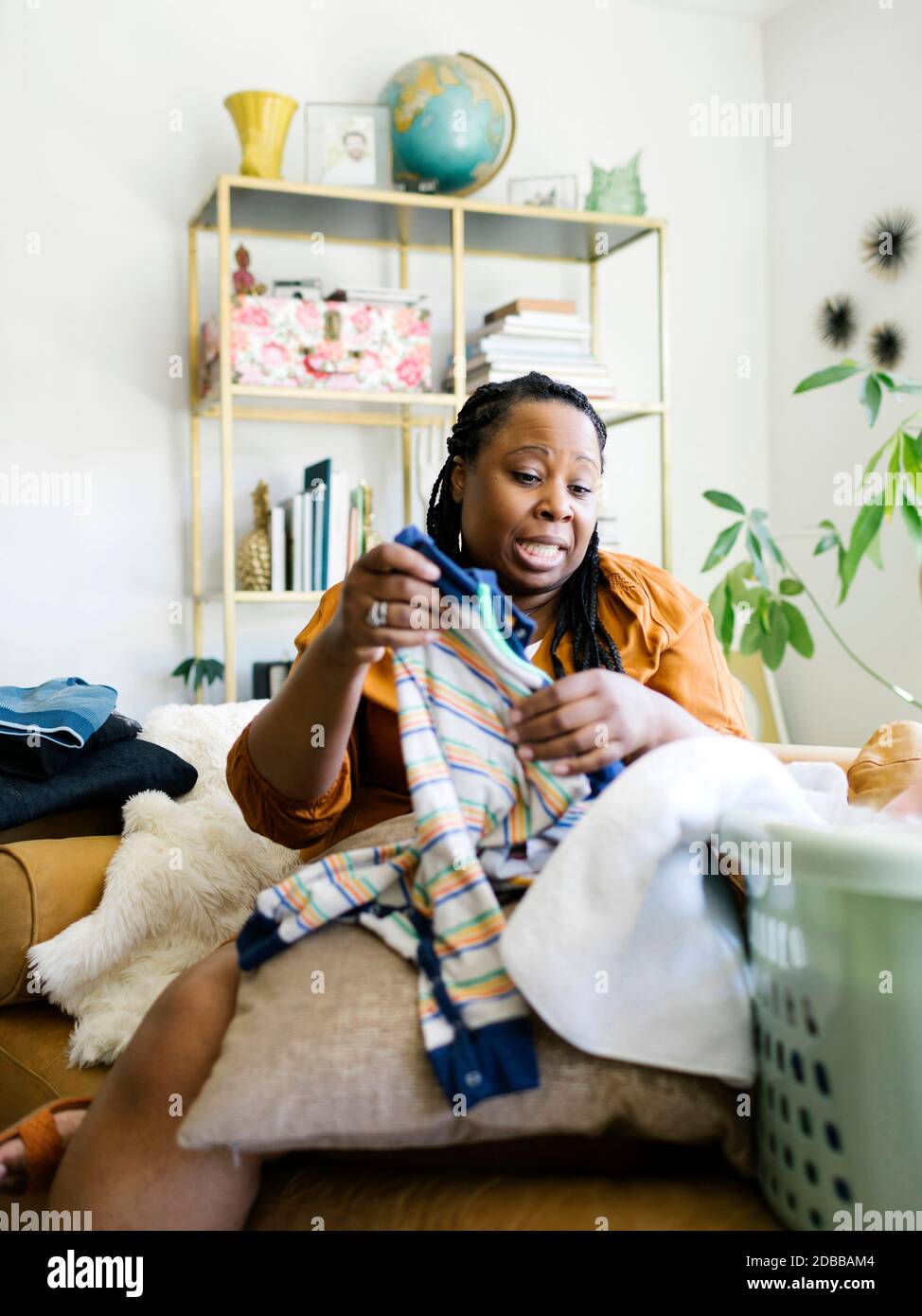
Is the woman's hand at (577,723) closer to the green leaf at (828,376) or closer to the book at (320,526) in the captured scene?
the green leaf at (828,376)

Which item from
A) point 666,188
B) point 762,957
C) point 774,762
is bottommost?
point 762,957

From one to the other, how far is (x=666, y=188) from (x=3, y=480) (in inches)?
79.9

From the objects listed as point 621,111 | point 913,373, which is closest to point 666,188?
point 621,111

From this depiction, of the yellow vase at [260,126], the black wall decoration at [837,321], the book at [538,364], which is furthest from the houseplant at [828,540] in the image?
the yellow vase at [260,126]

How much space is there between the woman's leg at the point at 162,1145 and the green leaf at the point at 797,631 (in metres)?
2.14

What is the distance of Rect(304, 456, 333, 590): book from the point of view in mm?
2906

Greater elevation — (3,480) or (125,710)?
(3,480)

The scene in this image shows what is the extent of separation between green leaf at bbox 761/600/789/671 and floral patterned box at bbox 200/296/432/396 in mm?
982

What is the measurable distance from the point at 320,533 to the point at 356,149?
927 millimetres

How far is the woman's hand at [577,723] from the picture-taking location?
0.92m

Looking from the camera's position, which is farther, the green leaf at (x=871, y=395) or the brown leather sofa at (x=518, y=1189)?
the green leaf at (x=871, y=395)

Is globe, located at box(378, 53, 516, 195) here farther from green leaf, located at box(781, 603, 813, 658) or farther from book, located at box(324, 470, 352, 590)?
green leaf, located at box(781, 603, 813, 658)

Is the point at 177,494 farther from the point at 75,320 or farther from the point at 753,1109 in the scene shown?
the point at 753,1109

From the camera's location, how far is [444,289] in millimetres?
3396
